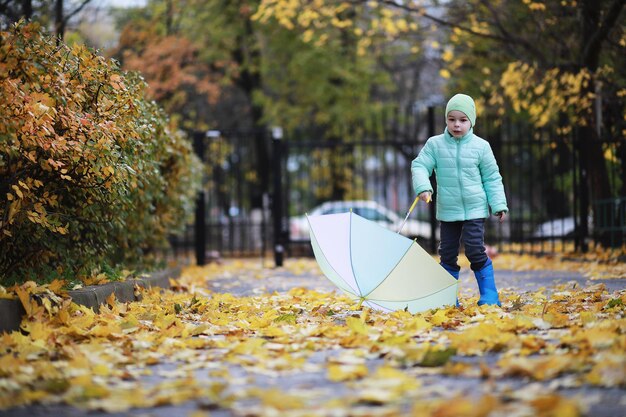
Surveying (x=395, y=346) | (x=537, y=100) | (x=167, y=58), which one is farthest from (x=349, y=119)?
(x=395, y=346)

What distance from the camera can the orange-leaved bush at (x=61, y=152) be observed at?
598 centimetres

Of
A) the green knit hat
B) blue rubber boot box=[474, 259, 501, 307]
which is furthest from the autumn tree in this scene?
blue rubber boot box=[474, 259, 501, 307]

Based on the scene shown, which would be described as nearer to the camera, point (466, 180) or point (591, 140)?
point (466, 180)

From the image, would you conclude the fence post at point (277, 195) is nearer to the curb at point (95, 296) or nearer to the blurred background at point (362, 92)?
the blurred background at point (362, 92)

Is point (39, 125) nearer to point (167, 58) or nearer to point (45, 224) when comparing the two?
point (45, 224)

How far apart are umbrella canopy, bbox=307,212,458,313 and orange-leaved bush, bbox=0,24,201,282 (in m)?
1.77

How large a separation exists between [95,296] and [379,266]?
2180 mm

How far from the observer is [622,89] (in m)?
13.3

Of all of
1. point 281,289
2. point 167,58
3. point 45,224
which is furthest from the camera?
point 167,58

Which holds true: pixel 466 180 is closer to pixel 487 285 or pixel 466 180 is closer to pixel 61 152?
pixel 487 285

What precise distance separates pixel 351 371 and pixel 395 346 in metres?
0.67

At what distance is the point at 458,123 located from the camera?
6.93m

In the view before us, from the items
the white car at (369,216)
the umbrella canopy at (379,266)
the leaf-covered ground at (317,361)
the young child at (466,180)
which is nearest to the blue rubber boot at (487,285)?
the young child at (466,180)

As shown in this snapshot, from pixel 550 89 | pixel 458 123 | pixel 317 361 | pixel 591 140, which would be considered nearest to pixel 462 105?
pixel 458 123
